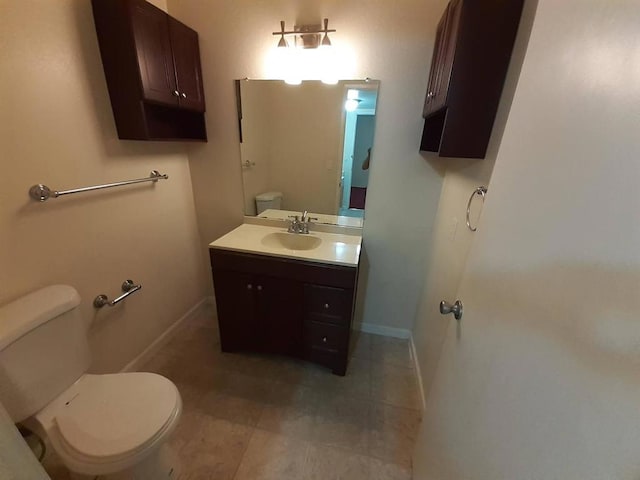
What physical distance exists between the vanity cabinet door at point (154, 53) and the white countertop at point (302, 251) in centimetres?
87

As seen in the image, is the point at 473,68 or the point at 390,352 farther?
the point at 390,352

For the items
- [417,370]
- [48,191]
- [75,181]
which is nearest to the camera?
[48,191]

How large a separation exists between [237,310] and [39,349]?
0.90m

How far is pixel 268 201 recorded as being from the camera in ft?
6.57

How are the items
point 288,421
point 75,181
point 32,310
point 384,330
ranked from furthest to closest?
point 384,330
point 288,421
point 75,181
point 32,310

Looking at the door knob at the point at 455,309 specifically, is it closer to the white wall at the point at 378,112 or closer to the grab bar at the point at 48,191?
the white wall at the point at 378,112

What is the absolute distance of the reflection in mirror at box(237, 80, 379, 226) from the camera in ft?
5.49

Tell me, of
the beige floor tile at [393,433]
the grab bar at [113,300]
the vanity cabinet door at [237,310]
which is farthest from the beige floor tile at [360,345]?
the grab bar at [113,300]

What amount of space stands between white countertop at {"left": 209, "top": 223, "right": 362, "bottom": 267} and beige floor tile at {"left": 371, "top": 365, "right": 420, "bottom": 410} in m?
0.86

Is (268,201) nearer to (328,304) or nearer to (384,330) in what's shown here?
(328,304)

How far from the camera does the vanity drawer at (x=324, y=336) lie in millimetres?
1626

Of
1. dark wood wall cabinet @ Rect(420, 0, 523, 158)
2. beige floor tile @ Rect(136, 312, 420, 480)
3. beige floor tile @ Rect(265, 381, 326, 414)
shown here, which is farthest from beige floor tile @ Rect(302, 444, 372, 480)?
dark wood wall cabinet @ Rect(420, 0, 523, 158)

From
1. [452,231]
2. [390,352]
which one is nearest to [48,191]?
[452,231]

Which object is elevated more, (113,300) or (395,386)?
(113,300)
